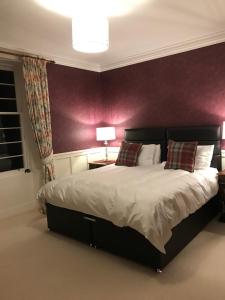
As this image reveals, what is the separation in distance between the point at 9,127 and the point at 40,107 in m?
0.64

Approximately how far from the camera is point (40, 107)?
4.01m

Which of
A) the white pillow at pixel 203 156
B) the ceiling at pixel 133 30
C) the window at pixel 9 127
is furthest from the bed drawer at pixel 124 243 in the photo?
the ceiling at pixel 133 30

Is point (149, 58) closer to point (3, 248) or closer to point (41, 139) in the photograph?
point (41, 139)

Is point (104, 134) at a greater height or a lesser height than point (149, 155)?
greater

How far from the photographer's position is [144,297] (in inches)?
79.2

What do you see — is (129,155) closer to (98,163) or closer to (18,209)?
(98,163)

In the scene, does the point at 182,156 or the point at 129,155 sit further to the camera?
the point at 129,155

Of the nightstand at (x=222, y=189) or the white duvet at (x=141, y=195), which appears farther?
the nightstand at (x=222, y=189)

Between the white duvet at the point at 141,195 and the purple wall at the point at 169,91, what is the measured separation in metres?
1.13

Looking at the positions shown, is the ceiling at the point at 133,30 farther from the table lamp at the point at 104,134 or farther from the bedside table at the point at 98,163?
the bedside table at the point at 98,163

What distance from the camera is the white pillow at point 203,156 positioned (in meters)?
3.54

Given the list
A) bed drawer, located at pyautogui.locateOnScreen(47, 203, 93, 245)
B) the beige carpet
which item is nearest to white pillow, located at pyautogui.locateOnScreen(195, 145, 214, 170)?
the beige carpet

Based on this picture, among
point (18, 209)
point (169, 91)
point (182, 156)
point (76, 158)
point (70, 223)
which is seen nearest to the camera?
point (70, 223)

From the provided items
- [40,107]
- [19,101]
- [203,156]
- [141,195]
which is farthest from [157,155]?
[19,101]
